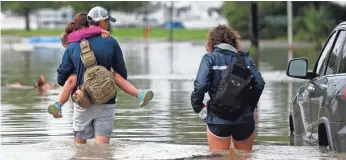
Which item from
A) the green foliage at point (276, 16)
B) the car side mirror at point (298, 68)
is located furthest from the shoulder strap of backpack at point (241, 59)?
the green foliage at point (276, 16)

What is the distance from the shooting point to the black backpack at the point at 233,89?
934 centimetres

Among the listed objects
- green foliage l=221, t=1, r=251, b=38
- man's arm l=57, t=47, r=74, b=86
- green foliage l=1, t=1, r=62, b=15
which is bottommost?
green foliage l=1, t=1, r=62, b=15

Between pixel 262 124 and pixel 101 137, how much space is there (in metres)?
5.31

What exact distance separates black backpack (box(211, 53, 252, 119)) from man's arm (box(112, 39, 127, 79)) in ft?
3.97

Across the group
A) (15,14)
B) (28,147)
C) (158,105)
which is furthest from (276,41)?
(15,14)

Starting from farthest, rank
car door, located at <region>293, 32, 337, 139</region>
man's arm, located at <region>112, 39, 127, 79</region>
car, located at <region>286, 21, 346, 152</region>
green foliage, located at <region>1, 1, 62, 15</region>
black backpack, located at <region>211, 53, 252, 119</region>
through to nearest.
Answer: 1. green foliage, located at <region>1, 1, 62, 15</region>
2. car door, located at <region>293, 32, 337, 139</region>
3. man's arm, located at <region>112, 39, 127, 79</region>
4. black backpack, located at <region>211, 53, 252, 119</region>
5. car, located at <region>286, 21, 346, 152</region>

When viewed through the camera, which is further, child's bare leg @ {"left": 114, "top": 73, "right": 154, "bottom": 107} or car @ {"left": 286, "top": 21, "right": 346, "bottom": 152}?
child's bare leg @ {"left": 114, "top": 73, "right": 154, "bottom": 107}

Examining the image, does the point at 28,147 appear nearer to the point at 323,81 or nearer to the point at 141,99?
the point at 141,99

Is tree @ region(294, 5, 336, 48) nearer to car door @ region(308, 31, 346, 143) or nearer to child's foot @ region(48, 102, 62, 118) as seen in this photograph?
car door @ region(308, 31, 346, 143)

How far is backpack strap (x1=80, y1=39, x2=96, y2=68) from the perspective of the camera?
993 centimetres

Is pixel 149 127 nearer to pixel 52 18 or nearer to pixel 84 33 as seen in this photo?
pixel 84 33

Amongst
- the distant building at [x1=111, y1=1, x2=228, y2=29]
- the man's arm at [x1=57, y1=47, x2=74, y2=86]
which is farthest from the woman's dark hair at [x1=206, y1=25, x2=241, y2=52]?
the distant building at [x1=111, y1=1, x2=228, y2=29]

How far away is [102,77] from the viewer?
9.98 meters

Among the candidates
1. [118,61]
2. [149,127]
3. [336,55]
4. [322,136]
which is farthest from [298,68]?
[149,127]
